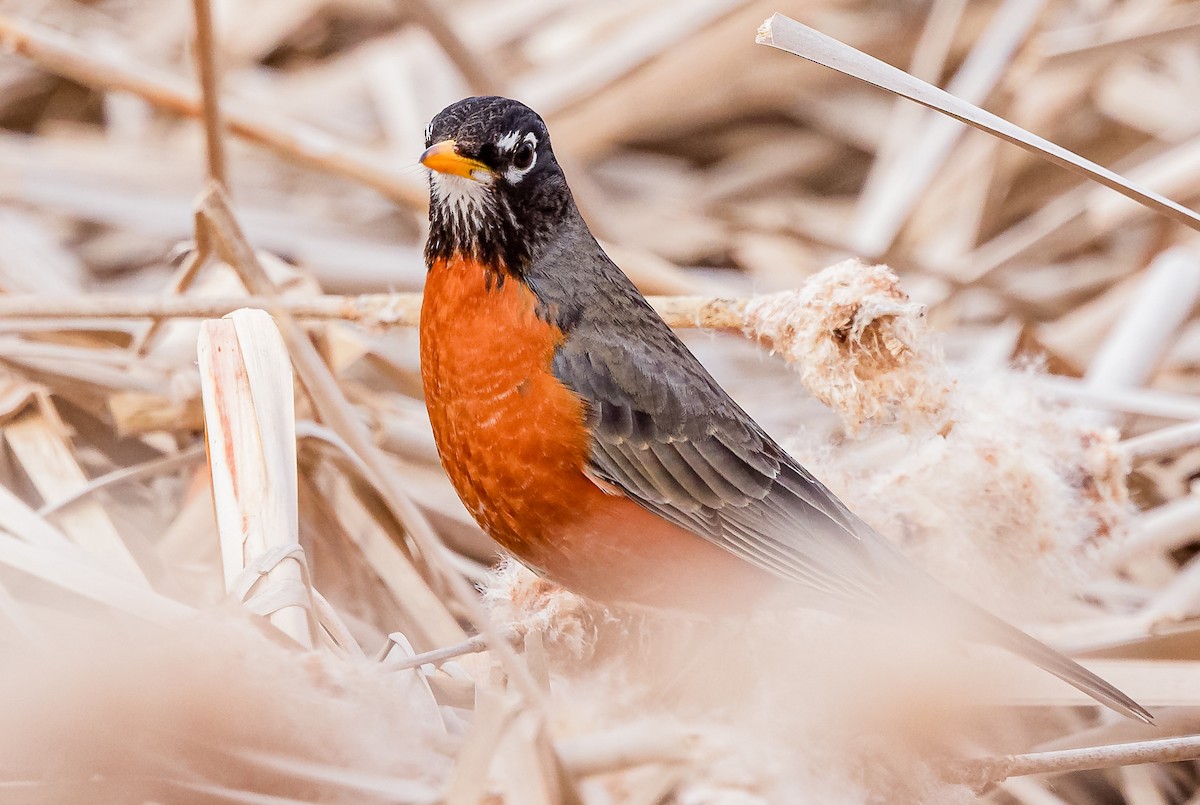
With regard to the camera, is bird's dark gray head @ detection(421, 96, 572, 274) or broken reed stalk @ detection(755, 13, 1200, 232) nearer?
broken reed stalk @ detection(755, 13, 1200, 232)

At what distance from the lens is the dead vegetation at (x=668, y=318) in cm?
153

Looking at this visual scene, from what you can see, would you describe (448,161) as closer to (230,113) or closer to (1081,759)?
(1081,759)

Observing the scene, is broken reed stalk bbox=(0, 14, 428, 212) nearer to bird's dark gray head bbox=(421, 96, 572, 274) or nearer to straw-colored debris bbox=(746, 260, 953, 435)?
bird's dark gray head bbox=(421, 96, 572, 274)

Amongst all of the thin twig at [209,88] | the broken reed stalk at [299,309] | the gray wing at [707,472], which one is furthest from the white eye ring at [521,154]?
the thin twig at [209,88]

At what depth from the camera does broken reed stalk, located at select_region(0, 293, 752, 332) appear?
2.42 metres

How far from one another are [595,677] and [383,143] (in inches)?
109

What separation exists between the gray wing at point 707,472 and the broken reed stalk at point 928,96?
0.67m

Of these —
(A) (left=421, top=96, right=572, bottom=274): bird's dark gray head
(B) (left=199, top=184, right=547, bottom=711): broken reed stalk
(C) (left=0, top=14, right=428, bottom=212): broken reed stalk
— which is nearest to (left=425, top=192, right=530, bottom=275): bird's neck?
(A) (left=421, top=96, right=572, bottom=274): bird's dark gray head

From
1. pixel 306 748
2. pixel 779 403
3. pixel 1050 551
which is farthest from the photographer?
pixel 779 403

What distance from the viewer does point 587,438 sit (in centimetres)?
217

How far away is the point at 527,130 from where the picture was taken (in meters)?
2.21

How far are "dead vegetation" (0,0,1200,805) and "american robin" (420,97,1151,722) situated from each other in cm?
13

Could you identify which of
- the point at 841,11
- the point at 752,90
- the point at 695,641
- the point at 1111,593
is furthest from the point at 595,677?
the point at 841,11

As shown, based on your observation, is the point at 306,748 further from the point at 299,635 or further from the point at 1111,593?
the point at 1111,593
